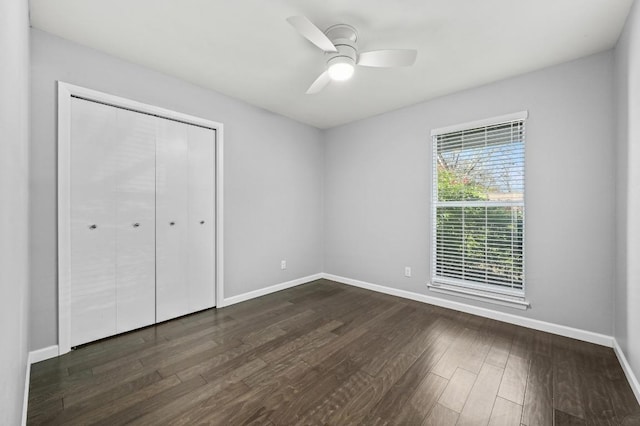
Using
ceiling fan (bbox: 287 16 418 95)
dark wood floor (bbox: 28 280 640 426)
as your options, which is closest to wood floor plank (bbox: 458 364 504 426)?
dark wood floor (bbox: 28 280 640 426)

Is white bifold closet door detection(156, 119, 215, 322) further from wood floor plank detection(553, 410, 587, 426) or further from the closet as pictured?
wood floor plank detection(553, 410, 587, 426)

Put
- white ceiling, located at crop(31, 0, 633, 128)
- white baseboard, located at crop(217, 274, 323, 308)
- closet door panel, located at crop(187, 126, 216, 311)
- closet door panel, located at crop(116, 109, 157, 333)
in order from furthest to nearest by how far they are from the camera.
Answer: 1. white baseboard, located at crop(217, 274, 323, 308)
2. closet door panel, located at crop(187, 126, 216, 311)
3. closet door panel, located at crop(116, 109, 157, 333)
4. white ceiling, located at crop(31, 0, 633, 128)

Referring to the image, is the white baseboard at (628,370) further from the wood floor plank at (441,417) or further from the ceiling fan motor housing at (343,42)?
the ceiling fan motor housing at (343,42)

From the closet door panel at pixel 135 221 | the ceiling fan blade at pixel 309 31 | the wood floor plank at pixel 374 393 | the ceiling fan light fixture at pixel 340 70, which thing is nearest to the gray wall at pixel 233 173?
the closet door panel at pixel 135 221

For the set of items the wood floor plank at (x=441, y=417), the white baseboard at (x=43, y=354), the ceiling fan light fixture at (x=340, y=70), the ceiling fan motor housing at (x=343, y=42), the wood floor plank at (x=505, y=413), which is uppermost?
the ceiling fan motor housing at (x=343, y=42)

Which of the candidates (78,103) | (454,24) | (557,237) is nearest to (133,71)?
(78,103)

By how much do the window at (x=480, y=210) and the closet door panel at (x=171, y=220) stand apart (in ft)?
9.65

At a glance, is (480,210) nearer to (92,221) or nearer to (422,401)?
(422,401)

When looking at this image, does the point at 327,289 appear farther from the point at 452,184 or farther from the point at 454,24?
the point at 454,24

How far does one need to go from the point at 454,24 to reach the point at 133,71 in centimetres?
285

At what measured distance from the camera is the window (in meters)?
2.87

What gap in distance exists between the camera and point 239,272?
140 inches

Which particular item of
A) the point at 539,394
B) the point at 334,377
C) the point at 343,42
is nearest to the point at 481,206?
the point at 539,394

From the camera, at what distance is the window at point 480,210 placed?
2873mm
